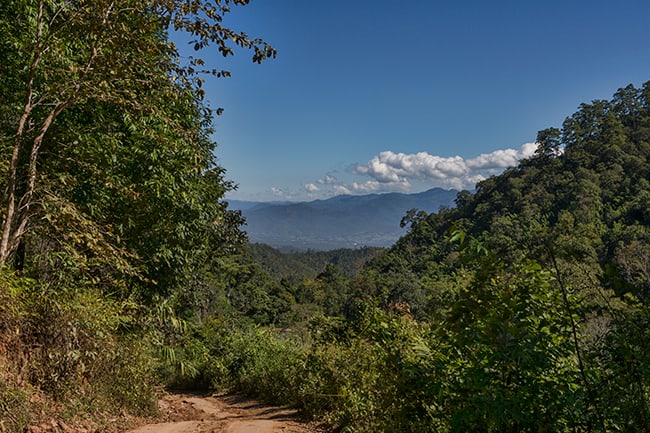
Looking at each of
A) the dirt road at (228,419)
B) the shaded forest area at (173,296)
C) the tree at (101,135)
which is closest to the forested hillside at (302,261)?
the dirt road at (228,419)

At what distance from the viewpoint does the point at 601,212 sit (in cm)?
4603

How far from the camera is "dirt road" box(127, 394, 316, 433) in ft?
17.2

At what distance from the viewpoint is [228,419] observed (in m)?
6.34

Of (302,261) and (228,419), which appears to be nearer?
(228,419)

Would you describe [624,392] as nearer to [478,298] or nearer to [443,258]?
[478,298]

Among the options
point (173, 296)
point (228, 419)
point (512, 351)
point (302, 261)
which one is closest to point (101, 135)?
point (173, 296)

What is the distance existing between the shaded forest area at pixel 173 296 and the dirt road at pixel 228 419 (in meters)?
0.43

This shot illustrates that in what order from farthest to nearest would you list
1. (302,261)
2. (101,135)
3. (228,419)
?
(302,261), (228,419), (101,135)

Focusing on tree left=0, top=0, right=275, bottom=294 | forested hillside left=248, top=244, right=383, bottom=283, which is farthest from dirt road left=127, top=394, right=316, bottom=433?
forested hillside left=248, top=244, right=383, bottom=283

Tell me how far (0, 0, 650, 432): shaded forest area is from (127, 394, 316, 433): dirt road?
429 millimetres

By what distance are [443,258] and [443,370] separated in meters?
60.0

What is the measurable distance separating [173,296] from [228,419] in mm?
2685

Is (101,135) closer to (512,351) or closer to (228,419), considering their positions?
(228,419)

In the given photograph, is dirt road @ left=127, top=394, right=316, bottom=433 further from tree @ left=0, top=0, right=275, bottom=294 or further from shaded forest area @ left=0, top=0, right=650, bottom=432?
tree @ left=0, top=0, right=275, bottom=294
